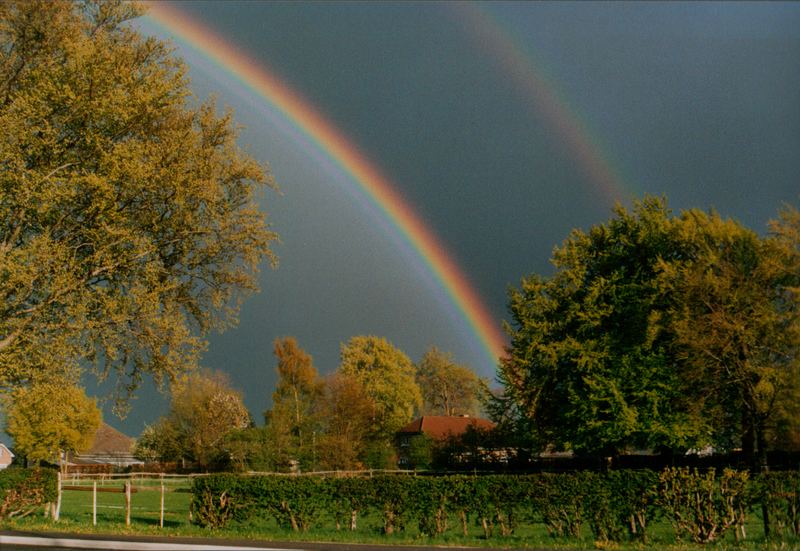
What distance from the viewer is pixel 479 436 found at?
5578cm

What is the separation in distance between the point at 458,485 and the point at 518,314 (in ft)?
91.3

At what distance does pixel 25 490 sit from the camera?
81.3ft

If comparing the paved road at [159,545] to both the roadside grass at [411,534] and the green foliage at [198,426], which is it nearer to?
the roadside grass at [411,534]

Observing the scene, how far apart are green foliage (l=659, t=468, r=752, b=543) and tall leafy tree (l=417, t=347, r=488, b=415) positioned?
313ft

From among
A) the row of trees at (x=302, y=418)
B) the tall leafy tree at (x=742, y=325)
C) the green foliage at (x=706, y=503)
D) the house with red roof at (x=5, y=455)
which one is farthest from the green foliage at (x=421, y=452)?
the house with red roof at (x=5, y=455)

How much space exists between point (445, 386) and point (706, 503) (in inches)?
3851

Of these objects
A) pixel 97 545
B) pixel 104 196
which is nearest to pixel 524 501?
pixel 97 545

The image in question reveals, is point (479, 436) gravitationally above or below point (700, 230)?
below

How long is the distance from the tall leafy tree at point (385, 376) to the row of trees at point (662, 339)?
4495cm

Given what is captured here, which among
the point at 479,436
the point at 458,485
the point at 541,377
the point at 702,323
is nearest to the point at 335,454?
the point at 479,436

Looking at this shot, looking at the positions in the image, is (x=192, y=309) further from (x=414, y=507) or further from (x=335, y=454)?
(x=335, y=454)

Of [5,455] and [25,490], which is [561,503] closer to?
[25,490]

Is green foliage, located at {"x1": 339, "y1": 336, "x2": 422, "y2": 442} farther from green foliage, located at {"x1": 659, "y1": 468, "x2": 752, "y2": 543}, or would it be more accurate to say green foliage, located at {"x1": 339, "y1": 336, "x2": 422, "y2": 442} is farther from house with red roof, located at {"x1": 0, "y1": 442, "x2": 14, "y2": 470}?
green foliage, located at {"x1": 659, "y1": 468, "x2": 752, "y2": 543}

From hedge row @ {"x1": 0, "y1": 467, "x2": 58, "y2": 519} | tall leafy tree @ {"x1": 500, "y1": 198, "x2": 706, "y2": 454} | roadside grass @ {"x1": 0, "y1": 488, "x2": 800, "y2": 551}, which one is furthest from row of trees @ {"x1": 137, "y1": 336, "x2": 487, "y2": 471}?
roadside grass @ {"x1": 0, "y1": 488, "x2": 800, "y2": 551}
